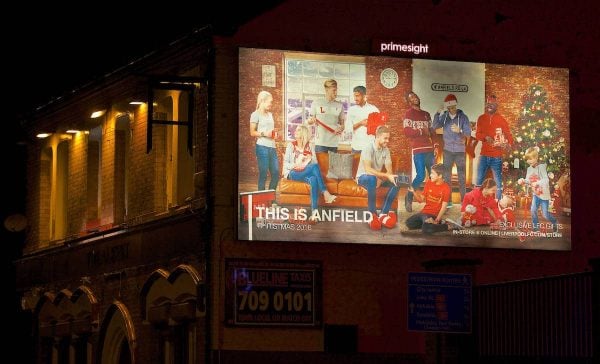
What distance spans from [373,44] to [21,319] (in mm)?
14906

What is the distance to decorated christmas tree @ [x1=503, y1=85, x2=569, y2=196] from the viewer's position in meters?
27.8

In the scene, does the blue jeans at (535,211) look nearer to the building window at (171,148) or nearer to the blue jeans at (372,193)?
the blue jeans at (372,193)

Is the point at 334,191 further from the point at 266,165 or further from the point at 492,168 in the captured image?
the point at 492,168

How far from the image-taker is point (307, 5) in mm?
27500

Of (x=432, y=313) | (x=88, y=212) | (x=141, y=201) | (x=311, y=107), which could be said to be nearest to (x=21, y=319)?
(x=88, y=212)

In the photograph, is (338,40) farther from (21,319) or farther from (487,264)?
(21,319)

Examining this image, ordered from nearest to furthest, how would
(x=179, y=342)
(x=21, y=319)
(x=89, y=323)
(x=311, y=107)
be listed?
(x=311, y=107)
(x=179, y=342)
(x=89, y=323)
(x=21, y=319)

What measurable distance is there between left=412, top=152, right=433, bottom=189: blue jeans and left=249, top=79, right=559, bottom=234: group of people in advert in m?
0.02

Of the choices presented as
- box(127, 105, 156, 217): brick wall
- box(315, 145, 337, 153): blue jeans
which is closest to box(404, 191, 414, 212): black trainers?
box(315, 145, 337, 153): blue jeans

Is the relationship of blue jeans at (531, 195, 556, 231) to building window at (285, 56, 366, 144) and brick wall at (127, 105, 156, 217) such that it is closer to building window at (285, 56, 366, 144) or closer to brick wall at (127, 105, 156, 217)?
building window at (285, 56, 366, 144)

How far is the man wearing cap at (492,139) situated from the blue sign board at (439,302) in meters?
4.16

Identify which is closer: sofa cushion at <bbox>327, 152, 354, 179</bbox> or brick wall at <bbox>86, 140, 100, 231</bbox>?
sofa cushion at <bbox>327, 152, 354, 179</bbox>

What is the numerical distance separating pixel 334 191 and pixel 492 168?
125 inches

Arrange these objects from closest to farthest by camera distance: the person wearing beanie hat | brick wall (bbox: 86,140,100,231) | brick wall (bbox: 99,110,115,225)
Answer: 1. the person wearing beanie hat
2. brick wall (bbox: 99,110,115,225)
3. brick wall (bbox: 86,140,100,231)
